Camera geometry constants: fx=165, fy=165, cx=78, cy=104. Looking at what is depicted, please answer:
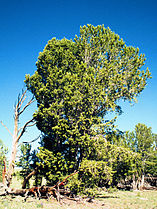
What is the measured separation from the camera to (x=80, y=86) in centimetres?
1598

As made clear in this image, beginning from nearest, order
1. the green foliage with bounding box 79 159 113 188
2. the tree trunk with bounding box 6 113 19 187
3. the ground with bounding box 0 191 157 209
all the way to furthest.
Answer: the ground with bounding box 0 191 157 209 < the green foliage with bounding box 79 159 113 188 < the tree trunk with bounding box 6 113 19 187

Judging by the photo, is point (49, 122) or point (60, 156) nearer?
point (60, 156)

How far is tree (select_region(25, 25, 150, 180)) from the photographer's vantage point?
14.9 metres

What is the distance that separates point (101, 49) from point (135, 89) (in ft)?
19.4

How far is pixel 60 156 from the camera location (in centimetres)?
→ 1441

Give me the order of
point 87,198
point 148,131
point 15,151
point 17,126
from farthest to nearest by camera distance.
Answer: point 148,131
point 17,126
point 15,151
point 87,198

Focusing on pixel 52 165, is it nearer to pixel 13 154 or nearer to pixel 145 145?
pixel 13 154

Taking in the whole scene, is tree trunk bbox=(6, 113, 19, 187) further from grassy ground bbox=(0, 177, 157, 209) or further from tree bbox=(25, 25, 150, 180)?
tree bbox=(25, 25, 150, 180)

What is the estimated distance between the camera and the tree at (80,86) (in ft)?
49.0

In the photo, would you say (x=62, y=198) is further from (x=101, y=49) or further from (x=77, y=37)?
(x=77, y=37)

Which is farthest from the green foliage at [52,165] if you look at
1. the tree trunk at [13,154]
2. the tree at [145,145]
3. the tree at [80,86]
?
the tree at [145,145]

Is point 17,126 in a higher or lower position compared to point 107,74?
lower

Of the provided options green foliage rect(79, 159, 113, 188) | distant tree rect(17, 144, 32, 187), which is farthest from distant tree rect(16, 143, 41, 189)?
green foliage rect(79, 159, 113, 188)

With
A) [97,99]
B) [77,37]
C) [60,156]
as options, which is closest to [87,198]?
[60,156]
